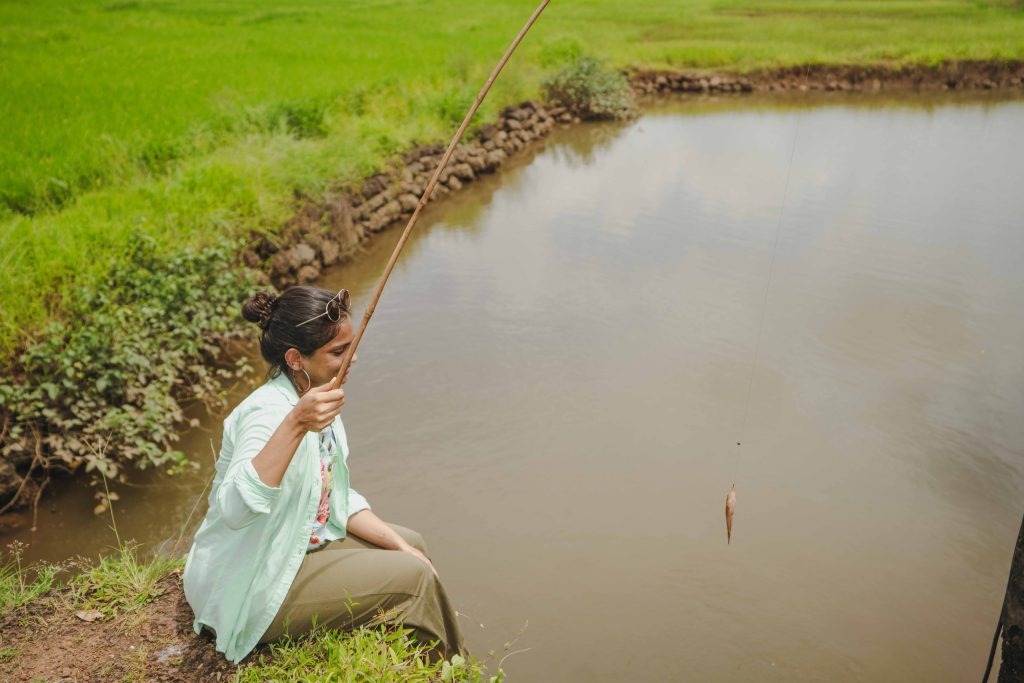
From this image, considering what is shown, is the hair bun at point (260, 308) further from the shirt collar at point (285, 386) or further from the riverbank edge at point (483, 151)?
the riverbank edge at point (483, 151)

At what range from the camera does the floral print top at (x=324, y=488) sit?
2.25m

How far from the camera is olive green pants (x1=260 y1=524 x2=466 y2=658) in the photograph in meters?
2.11

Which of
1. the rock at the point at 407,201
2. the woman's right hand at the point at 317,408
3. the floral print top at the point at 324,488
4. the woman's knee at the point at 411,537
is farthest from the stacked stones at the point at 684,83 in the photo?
the woman's right hand at the point at 317,408

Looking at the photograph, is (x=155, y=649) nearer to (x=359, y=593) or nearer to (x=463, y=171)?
(x=359, y=593)

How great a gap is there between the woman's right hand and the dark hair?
0.30m

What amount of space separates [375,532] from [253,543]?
1.43 feet

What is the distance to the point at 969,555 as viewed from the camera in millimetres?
3387

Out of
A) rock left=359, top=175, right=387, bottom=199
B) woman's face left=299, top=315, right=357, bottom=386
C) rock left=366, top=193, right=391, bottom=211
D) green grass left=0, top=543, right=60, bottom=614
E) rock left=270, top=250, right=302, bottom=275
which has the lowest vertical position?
green grass left=0, top=543, right=60, bottom=614

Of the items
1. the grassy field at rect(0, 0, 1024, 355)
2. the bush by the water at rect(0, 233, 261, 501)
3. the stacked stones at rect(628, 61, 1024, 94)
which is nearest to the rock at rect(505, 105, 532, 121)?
the grassy field at rect(0, 0, 1024, 355)

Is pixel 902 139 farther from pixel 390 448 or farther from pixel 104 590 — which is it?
pixel 104 590

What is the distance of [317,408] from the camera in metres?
1.78

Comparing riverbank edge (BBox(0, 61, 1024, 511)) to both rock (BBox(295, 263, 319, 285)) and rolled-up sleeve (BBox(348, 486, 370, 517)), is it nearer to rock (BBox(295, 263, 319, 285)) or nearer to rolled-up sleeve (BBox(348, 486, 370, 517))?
rock (BBox(295, 263, 319, 285))

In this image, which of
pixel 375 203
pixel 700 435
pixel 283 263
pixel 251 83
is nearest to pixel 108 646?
pixel 700 435

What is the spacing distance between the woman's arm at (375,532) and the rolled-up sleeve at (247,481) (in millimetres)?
431
